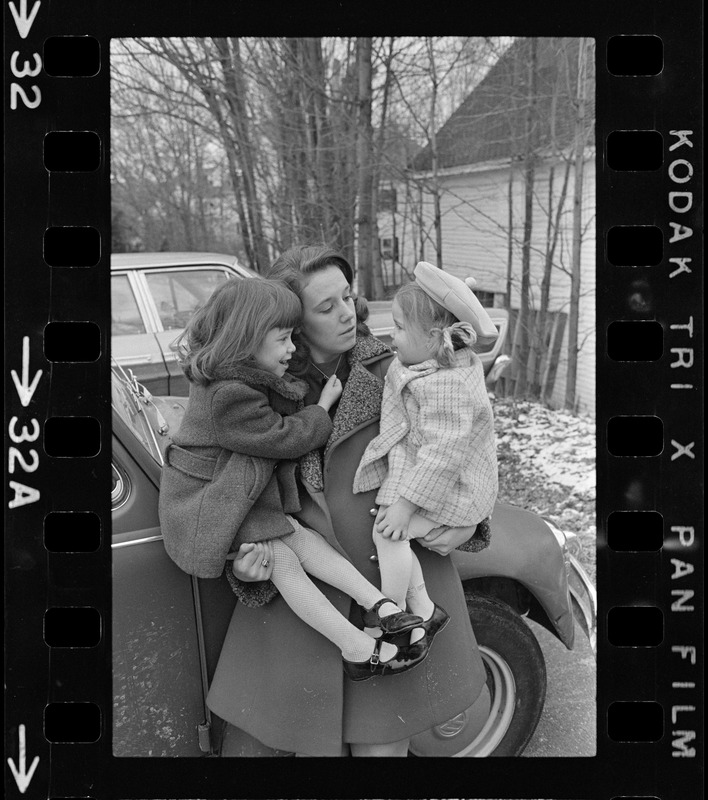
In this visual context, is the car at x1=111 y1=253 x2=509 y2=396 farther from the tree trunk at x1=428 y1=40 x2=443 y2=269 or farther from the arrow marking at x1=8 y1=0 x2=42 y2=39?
the arrow marking at x1=8 y1=0 x2=42 y2=39

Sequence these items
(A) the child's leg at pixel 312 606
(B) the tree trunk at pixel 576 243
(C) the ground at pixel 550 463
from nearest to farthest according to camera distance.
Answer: (A) the child's leg at pixel 312 606, (B) the tree trunk at pixel 576 243, (C) the ground at pixel 550 463

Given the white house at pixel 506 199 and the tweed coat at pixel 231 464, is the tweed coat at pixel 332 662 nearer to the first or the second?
the tweed coat at pixel 231 464

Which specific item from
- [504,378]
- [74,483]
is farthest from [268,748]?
[504,378]

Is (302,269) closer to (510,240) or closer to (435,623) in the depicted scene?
(510,240)

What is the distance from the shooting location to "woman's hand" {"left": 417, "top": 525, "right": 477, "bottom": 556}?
2285 millimetres

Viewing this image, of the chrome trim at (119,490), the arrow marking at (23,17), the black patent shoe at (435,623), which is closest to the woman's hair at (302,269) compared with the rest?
the chrome trim at (119,490)

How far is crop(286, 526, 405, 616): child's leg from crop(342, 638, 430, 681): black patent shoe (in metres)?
0.14

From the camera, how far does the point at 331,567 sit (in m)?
2.22

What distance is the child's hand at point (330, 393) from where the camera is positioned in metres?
2.25

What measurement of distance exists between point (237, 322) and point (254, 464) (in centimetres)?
38

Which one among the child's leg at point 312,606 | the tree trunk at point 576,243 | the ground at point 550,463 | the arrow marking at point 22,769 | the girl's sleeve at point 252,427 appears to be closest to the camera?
the girl's sleeve at point 252,427

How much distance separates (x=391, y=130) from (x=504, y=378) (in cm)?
100

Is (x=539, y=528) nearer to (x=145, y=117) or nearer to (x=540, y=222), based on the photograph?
(x=540, y=222)

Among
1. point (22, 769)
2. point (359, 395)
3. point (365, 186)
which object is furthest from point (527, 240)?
point (22, 769)
